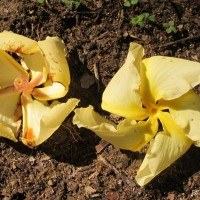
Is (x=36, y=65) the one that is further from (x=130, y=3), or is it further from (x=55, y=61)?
(x=130, y=3)

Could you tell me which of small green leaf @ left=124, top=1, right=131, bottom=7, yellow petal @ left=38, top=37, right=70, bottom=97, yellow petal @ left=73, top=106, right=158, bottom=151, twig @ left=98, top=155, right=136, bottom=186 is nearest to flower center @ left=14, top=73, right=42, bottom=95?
yellow petal @ left=38, top=37, right=70, bottom=97

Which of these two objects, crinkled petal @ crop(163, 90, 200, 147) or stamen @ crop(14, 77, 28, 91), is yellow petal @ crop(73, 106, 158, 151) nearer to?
crinkled petal @ crop(163, 90, 200, 147)

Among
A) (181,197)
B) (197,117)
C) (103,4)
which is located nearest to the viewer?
(197,117)

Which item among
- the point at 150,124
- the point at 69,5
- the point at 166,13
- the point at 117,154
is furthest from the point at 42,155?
the point at 166,13

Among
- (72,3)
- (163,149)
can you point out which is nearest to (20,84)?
(72,3)

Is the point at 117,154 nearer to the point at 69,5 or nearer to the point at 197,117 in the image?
the point at 197,117

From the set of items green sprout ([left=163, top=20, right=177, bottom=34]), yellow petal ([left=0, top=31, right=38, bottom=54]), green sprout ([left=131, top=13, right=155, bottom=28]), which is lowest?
green sprout ([left=163, top=20, right=177, bottom=34])

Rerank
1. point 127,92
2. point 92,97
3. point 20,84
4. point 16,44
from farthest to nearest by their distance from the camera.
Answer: point 92,97
point 20,84
point 16,44
point 127,92
